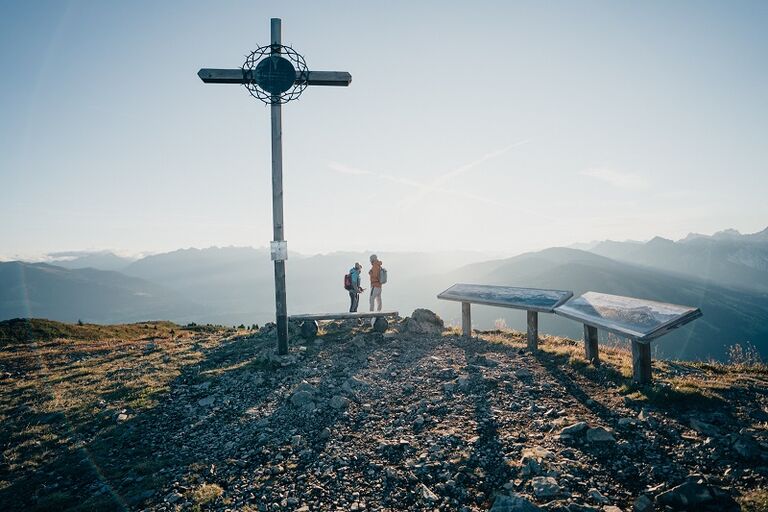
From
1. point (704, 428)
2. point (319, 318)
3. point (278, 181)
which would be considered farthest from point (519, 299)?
point (278, 181)

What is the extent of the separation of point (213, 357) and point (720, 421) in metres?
12.2

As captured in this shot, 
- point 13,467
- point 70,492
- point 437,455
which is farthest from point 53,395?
point 437,455

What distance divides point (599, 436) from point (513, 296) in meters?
5.96

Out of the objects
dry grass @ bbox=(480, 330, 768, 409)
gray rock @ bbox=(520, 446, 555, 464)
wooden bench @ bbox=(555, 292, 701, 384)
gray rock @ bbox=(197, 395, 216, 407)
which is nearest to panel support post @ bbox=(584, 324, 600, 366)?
wooden bench @ bbox=(555, 292, 701, 384)

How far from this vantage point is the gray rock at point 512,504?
13.6 feet

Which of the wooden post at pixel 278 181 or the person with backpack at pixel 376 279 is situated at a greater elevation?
the wooden post at pixel 278 181

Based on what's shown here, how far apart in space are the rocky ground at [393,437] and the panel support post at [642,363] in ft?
0.89

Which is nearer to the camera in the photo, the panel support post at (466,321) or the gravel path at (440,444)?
the gravel path at (440,444)

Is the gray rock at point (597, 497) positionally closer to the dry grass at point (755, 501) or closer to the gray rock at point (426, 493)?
the dry grass at point (755, 501)

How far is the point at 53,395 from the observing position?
8953 millimetres

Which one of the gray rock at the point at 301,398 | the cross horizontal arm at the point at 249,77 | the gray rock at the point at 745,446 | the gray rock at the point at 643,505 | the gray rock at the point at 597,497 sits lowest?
the gray rock at the point at 301,398

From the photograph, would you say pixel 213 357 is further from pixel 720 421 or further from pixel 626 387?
pixel 720 421

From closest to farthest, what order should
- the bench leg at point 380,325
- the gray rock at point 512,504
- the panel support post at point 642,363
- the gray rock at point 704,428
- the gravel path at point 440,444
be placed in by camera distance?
the gray rock at point 512,504 < the gravel path at point 440,444 < the gray rock at point 704,428 < the panel support post at point 642,363 < the bench leg at point 380,325

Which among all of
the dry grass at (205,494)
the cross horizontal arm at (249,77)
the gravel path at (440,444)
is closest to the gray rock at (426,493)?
the gravel path at (440,444)
